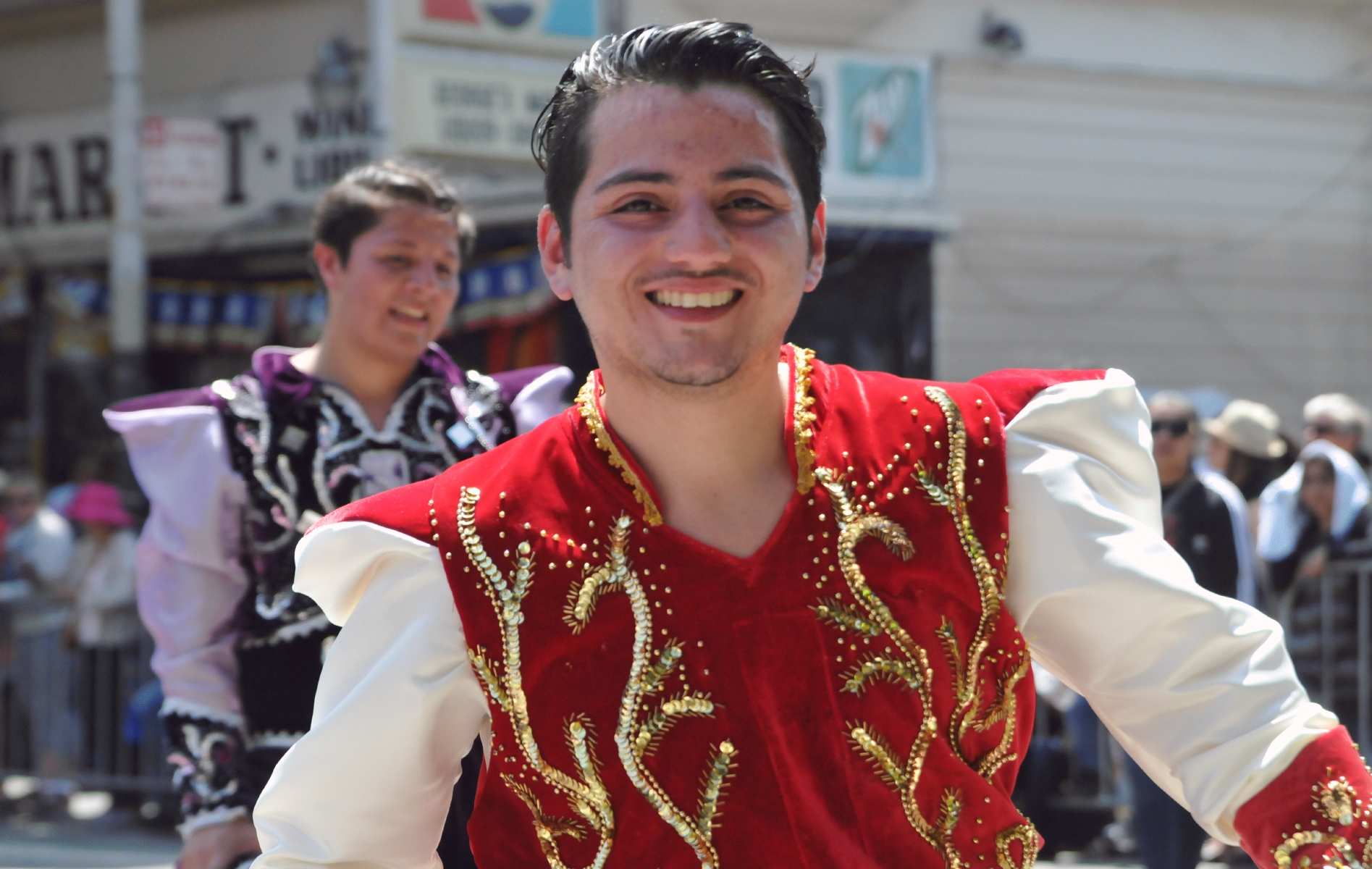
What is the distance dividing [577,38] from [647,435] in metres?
9.16

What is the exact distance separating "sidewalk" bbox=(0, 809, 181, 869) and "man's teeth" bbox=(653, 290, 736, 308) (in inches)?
218

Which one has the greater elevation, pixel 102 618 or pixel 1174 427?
pixel 1174 427

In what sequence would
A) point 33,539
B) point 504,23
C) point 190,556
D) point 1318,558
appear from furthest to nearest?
point 504,23 < point 33,539 < point 1318,558 < point 190,556

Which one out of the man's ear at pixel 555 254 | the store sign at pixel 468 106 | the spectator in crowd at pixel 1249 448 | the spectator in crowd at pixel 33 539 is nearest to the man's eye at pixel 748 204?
the man's ear at pixel 555 254

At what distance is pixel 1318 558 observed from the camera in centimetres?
664

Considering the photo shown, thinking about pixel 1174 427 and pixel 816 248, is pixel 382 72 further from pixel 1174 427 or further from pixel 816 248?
pixel 816 248

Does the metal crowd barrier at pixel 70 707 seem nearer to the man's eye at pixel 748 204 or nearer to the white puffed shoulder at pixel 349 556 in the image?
the white puffed shoulder at pixel 349 556

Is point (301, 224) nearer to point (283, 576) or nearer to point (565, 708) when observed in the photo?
point (283, 576)

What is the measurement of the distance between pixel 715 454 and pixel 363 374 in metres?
1.58

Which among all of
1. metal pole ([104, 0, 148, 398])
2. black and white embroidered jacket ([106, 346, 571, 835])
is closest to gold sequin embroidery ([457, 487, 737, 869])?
black and white embroidered jacket ([106, 346, 571, 835])

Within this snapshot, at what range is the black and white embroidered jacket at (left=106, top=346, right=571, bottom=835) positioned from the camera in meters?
3.10

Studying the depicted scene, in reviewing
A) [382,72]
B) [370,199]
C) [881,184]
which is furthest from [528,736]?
[881,184]

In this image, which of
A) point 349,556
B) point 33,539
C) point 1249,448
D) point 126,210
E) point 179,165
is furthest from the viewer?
point 179,165

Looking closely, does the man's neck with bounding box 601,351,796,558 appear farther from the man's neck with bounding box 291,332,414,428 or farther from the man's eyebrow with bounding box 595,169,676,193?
the man's neck with bounding box 291,332,414,428
